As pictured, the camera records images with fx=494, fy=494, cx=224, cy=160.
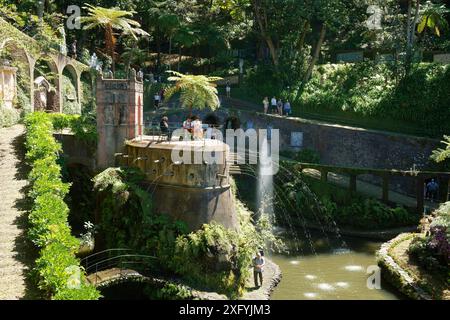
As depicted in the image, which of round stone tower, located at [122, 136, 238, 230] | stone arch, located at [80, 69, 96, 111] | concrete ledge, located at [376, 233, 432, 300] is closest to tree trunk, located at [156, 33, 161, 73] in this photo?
stone arch, located at [80, 69, 96, 111]

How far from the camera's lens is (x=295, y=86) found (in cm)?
3784

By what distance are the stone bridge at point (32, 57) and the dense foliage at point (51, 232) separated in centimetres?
679

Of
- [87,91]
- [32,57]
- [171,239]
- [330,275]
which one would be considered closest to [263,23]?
[87,91]

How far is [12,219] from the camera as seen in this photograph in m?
14.7

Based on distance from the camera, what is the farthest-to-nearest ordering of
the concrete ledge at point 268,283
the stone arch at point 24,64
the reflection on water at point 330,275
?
the stone arch at point 24,64 < the reflection on water at point 330,275 < the concrete ledge at point 268,283

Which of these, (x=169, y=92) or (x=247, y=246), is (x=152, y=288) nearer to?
(x=247, y=246)

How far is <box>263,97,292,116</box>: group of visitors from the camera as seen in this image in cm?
3428

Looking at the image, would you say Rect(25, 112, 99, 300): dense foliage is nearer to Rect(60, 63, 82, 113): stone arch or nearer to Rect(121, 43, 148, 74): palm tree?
Rect(60, 63, 82, 113): stone arch

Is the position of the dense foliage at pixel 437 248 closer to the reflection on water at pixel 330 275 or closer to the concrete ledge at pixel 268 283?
the reflection on water at pixel 330 275

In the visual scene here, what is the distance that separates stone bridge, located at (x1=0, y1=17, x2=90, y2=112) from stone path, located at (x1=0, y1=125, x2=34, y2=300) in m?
4.66

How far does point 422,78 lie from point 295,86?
371 inches

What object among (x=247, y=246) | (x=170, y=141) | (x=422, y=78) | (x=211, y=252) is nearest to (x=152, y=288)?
(x=211, y=252)

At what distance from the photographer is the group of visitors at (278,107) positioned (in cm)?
3428

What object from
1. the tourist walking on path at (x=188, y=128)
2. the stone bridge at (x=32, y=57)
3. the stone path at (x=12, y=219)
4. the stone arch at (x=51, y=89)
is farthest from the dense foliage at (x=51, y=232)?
the stone arch at (x=51, y=89)
